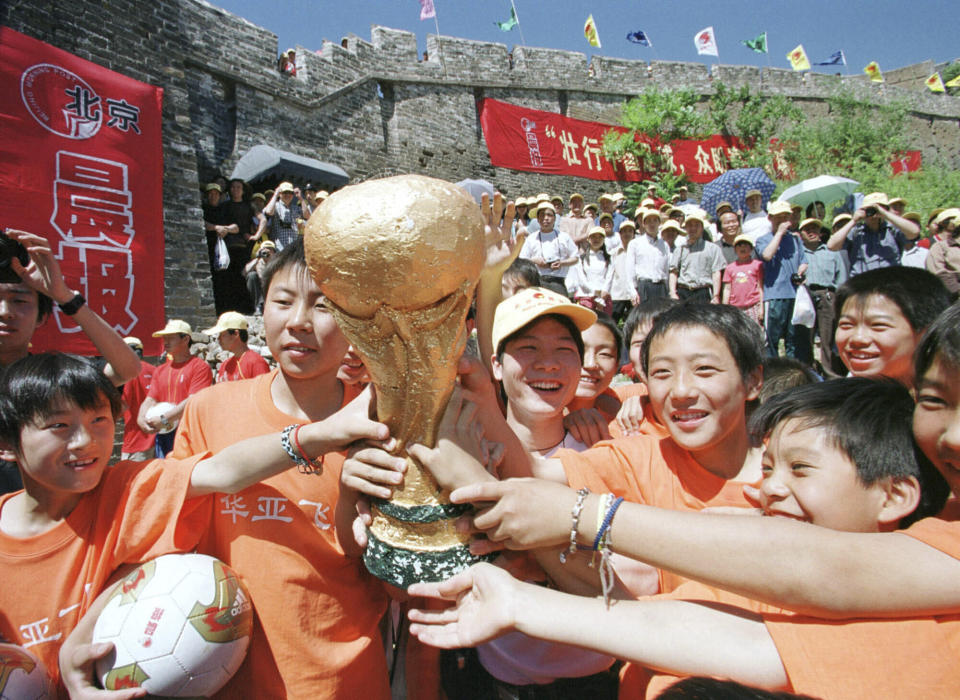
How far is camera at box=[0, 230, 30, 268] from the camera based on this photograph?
2.10 metres

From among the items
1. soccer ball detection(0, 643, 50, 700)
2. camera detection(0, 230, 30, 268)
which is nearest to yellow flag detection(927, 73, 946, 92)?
camera detection(0, 230, 30, 268)

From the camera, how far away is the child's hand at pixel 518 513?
0.99 meters

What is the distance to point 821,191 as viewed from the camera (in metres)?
11.3

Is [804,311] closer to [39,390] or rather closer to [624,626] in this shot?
[624,626]

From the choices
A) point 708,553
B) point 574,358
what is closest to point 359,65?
point 574,358

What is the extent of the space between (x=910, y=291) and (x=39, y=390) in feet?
8.93

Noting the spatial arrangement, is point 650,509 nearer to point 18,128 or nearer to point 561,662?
point 561,662

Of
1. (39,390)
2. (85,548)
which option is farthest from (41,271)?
(85,548)

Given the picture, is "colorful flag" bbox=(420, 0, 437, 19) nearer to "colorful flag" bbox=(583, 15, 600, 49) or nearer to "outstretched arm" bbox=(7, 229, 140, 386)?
"colorful flag" bbox=(583, 15, 600, 49)

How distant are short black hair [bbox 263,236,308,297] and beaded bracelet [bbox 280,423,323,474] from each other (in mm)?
462

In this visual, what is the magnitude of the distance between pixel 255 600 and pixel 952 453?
59.5 inches

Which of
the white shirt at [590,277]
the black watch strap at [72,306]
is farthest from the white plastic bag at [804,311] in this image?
the black watch strap at [72,306]

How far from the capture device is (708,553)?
3.12 feet

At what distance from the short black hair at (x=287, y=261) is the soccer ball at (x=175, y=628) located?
76 cm
